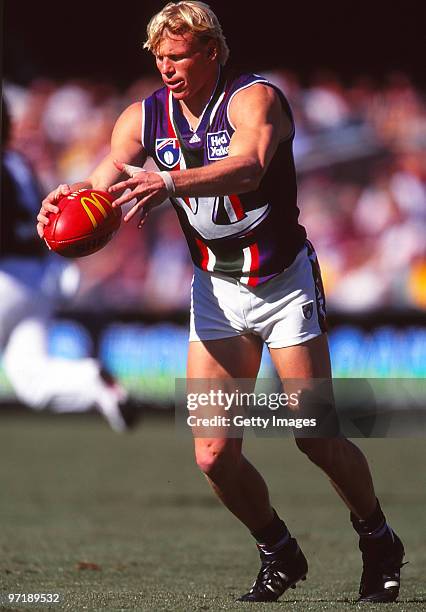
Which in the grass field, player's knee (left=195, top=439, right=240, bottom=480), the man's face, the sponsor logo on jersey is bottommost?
the grass field

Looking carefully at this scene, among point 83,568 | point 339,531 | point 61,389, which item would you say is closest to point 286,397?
point 83,568

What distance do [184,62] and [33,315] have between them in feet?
26.0

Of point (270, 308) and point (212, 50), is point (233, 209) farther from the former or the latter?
point (212, 50)

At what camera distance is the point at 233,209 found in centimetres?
528

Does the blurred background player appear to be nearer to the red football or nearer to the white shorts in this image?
the white shorts

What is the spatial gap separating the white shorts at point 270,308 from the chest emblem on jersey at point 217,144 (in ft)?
Result: 1.81

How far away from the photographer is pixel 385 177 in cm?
1722

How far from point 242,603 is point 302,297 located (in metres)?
1.26

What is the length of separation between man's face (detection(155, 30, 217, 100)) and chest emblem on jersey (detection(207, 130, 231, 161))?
195 millimetres

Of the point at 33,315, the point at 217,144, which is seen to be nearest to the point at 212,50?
the point at 217,144

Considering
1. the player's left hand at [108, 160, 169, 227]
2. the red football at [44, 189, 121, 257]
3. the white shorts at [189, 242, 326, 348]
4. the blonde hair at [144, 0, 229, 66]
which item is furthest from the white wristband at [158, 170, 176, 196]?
the white shorts at [189, 242, 326, 348]

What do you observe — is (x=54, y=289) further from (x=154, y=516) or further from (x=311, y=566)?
(x=311, y=566)

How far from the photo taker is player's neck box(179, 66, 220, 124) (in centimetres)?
518

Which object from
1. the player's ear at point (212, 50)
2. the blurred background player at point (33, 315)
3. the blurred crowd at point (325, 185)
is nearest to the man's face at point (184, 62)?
the player's ear at point (212, 50)
